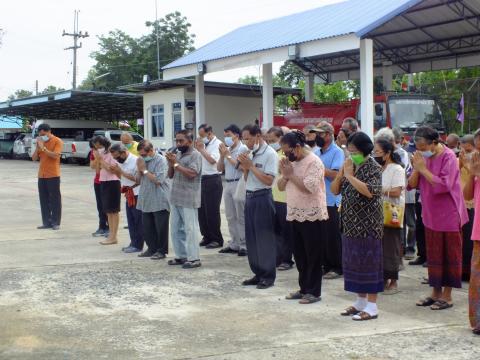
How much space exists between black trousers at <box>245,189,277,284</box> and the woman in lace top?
0.58m

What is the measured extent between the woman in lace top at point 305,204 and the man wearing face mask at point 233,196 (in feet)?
7.94

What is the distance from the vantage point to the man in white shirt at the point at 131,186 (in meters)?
9.20

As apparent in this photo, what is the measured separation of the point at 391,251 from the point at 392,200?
55cm

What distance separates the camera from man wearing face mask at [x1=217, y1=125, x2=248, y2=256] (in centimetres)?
877

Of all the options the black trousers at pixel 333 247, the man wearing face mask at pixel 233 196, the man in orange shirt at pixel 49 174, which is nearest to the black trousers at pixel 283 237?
the black trousers at pixel 333 247

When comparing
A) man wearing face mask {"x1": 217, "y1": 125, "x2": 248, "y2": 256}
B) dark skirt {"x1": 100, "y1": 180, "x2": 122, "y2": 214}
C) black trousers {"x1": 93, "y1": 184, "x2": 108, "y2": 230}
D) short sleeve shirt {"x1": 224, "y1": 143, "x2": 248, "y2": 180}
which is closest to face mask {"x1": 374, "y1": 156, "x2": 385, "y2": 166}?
man wearing face mask {"x1": 217, "y1": 125, "x2": 248, "y2": 256}

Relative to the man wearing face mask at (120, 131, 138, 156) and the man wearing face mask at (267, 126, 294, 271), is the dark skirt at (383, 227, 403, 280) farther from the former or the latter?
the man wearing face mask at (120, 131, 138, 156)

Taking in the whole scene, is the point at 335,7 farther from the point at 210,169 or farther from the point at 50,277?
the point at 50,277

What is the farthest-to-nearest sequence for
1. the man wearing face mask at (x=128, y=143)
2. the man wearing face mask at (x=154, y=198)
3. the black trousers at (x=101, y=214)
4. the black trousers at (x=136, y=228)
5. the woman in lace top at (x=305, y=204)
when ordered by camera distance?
the black trousers at (x=101, y=214) → the man wearing face mask at (x=128, y=143) → the black trousers at (x=136, y=228) → the man wearing face mask at (x=154, y=198) → the woman in lace top at (x=305, y=204)

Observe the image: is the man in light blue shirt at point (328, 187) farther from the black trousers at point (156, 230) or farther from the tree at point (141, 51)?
the tree at point (141, 51)

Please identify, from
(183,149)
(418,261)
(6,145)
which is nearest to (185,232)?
(183,149)

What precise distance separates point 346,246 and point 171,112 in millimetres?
21287

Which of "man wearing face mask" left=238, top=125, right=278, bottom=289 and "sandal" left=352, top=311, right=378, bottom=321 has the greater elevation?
"man wearing face mask" left=238, top=125, right=278, bottom=289

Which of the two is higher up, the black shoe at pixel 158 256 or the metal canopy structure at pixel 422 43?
the metal canopy structure at pixel 422 43
